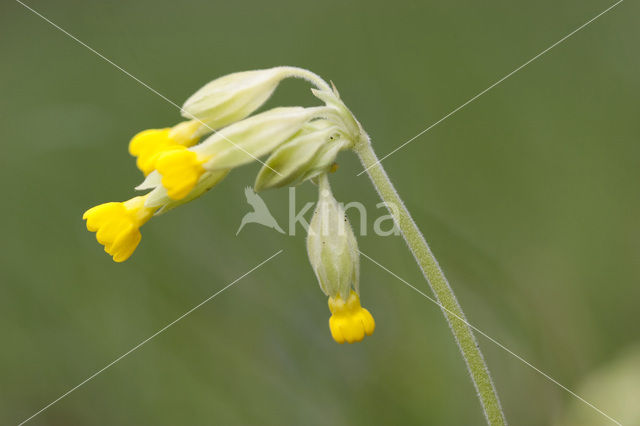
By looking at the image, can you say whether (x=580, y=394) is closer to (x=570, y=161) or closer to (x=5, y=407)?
(x=570, y=161)

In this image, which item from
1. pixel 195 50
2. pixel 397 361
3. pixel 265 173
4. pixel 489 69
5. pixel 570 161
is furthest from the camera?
pixel 195 50

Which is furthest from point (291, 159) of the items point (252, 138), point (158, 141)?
point (158, 141)

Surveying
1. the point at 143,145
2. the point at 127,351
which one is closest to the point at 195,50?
the point at 127,351

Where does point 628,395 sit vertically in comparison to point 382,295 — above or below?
below

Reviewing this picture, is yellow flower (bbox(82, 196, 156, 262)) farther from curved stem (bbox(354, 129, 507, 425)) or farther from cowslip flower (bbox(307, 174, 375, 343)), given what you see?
curved stem (bbox(354, 129, 507, 425))

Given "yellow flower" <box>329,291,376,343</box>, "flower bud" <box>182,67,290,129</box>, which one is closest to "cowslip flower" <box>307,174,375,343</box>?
"yellow flower" <box>329,291,376,343</box>

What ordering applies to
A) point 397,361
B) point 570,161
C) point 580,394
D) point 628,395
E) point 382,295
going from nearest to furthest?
point 628,395 → point 580,394 → point 397,361 → point 382,295 → point 570,161

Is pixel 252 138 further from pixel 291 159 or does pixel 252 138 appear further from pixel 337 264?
pixel 337 264
